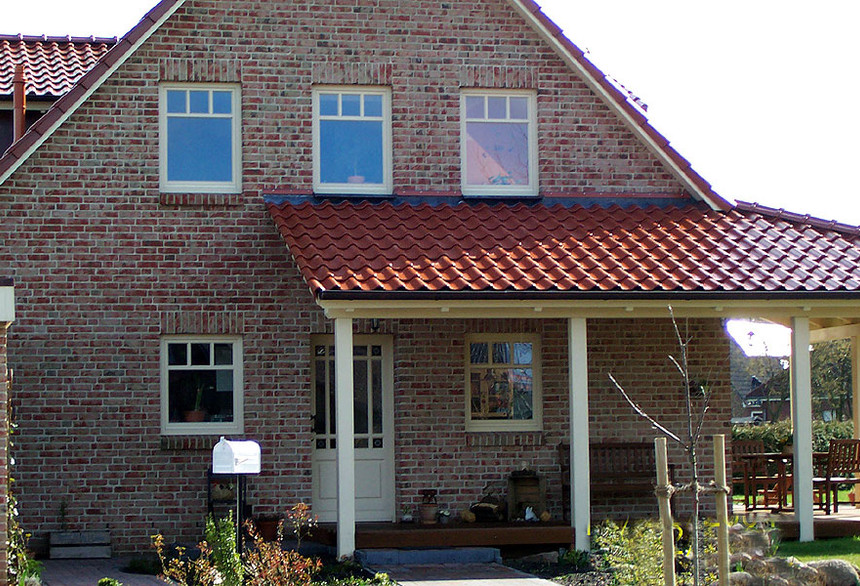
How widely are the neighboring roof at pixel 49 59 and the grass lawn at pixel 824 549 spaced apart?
10537mm

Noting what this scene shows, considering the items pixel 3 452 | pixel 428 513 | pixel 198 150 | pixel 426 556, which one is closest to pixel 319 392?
pixel 428 513

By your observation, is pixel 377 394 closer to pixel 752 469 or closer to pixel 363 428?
pixel 363 428

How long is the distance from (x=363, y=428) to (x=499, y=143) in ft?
13.2

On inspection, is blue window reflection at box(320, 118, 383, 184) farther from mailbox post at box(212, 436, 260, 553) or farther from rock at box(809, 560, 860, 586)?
rock at box(809, 560, 860, 586)

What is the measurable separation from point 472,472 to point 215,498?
3070 millimetres

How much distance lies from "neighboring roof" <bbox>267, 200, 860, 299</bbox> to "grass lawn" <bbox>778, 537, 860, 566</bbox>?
2.76 metres

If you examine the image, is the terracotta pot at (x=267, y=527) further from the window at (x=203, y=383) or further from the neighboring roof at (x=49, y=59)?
the neighboring roof at (x=49, y=59)

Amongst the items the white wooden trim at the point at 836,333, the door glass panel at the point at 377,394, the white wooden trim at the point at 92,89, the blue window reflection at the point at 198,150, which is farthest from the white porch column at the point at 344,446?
the white wooden trim at the point at 836,333

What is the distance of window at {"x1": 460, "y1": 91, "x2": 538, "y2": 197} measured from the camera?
53.6ft

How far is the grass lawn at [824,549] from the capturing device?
13.1 m

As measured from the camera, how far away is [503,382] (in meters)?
15.9

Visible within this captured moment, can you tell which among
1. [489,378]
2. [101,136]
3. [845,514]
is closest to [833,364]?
[845,514]

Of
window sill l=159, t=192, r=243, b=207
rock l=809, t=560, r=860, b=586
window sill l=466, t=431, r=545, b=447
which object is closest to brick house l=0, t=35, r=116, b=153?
window sill l=159, t=192, r=243, b=207

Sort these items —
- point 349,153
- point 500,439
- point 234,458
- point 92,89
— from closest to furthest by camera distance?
point 234,458, point 92,89, point 500,439, point 349,153
